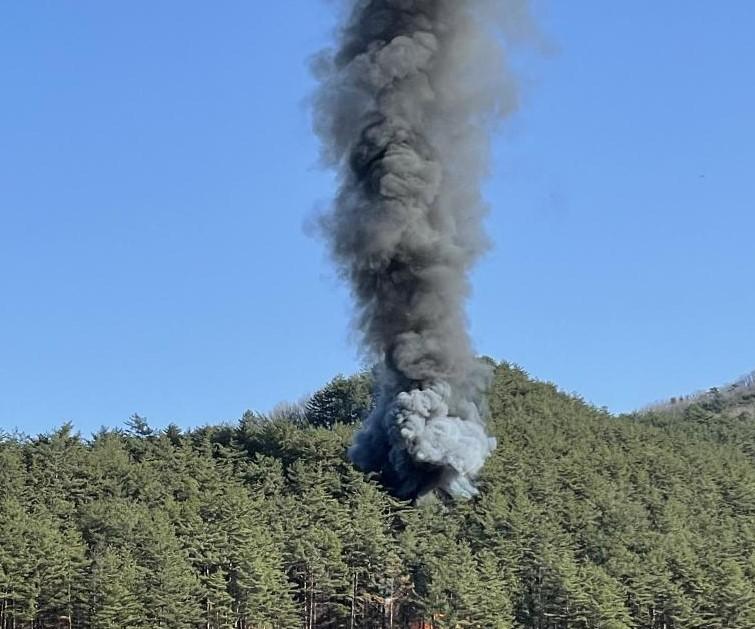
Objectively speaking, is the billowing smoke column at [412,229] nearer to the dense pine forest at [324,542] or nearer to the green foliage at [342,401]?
the dense pine forest at [324,542]

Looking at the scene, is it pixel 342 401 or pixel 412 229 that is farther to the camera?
pixel 342 401

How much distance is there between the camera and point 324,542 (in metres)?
61.9

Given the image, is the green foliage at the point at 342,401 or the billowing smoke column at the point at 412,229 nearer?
the billowing smoke column at the point at 412,229

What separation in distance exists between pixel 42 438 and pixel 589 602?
3340cm

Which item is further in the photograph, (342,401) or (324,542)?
(342,401)

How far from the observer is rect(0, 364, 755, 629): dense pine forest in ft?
177

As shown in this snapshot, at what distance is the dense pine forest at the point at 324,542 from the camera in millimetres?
53875

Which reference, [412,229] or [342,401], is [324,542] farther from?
[342,401]

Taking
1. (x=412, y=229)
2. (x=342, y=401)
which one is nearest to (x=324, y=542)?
(x=412, y=229)

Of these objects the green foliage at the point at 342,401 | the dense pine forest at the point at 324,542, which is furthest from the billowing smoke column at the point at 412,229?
the green foliage at the point at 342,401

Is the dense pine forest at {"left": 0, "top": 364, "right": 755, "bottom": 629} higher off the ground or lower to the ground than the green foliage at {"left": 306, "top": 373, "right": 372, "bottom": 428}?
lower

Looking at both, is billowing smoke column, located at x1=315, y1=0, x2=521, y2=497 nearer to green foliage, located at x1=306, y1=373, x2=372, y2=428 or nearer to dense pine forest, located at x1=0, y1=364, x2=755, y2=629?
dense pine forest, located at x1=0, y1=364, x2=755, y2=629

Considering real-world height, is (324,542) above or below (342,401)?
below

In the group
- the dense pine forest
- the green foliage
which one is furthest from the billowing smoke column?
the green foliage
